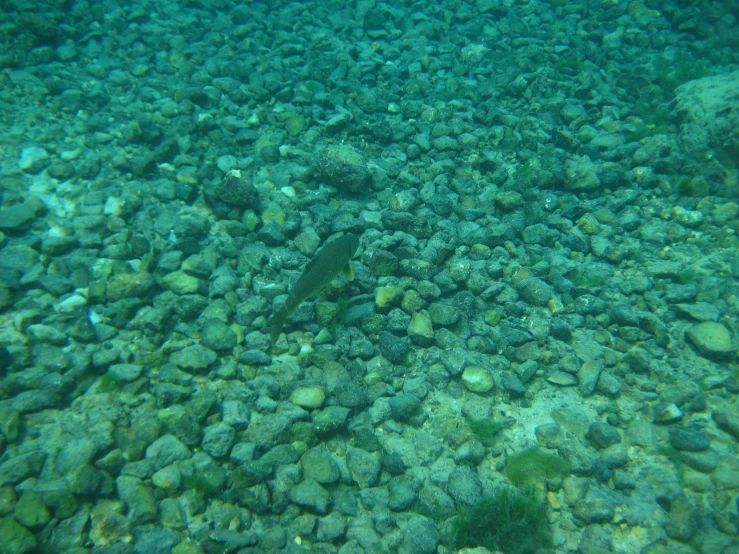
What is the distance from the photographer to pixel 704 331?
406cm

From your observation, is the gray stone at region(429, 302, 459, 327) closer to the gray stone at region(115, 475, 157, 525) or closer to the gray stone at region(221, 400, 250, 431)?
the gray stone at region(221, 400, 250, 431)

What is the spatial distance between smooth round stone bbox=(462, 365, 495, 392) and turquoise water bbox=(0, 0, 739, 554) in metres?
0.02

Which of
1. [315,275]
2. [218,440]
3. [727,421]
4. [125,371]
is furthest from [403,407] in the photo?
[727,421]

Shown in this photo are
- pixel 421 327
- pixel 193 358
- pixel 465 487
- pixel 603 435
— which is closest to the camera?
pixel 465 487

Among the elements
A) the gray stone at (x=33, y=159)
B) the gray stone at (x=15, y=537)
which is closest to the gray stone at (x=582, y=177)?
the gray stone at (x=15, y=537)

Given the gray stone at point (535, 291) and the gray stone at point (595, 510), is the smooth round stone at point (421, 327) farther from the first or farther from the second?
the gray stone at point (595, 510)

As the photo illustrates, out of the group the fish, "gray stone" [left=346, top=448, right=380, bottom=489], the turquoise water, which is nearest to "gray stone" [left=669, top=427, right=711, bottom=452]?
the turquoise water

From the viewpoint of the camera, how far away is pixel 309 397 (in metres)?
3.66

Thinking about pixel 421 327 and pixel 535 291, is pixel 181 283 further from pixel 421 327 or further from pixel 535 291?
pixel 535 291

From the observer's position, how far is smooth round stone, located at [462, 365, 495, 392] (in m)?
3.84

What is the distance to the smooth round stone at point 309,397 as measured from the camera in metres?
3.64

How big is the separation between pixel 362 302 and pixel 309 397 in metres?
1.16

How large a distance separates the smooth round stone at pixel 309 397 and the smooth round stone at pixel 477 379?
1339 millimetres

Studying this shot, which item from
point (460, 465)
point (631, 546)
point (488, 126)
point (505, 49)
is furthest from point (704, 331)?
point (505, 49)
